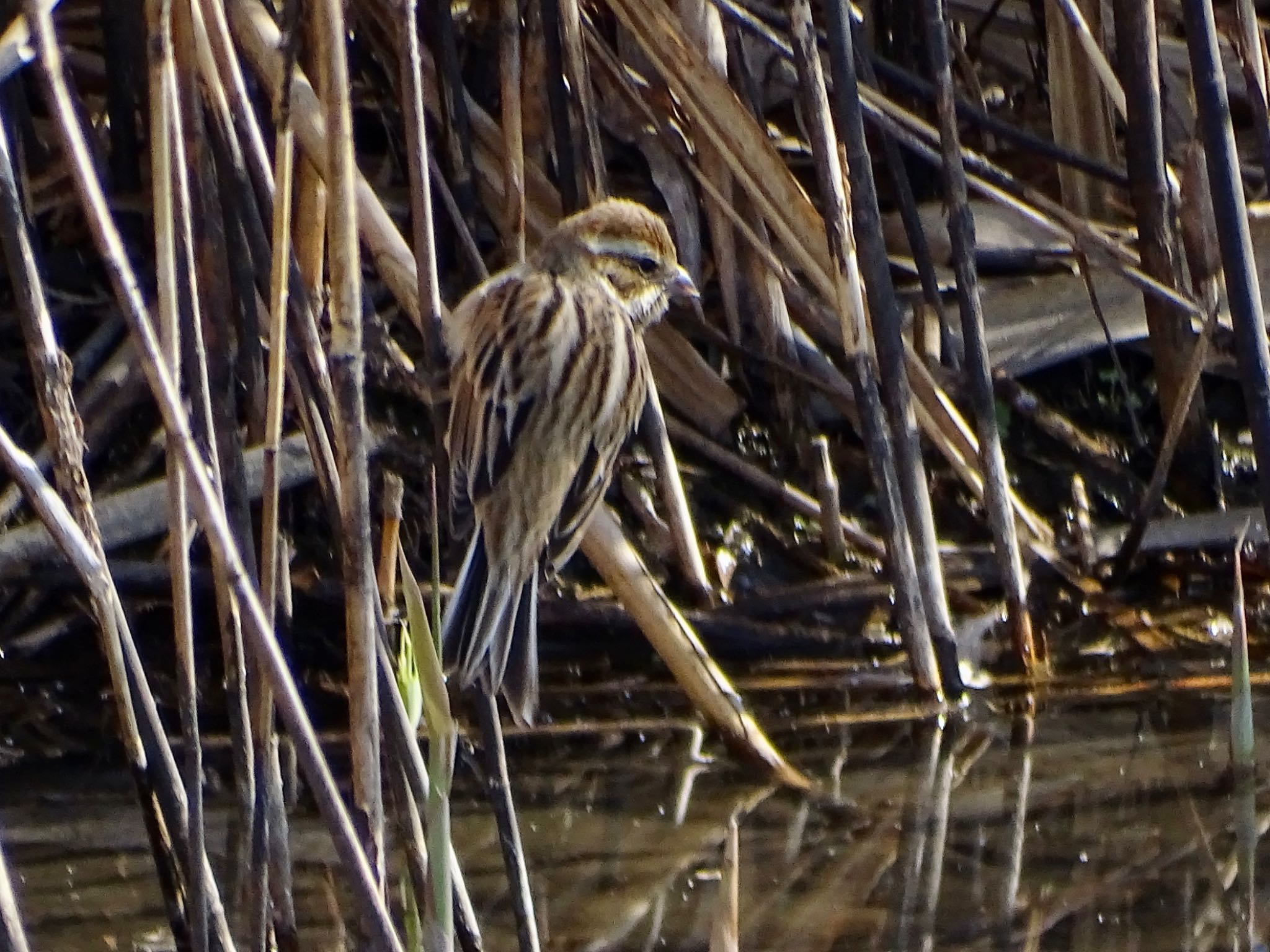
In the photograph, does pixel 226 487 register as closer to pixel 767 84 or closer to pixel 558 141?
pixel 558 141

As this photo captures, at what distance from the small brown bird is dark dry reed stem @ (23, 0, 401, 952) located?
0.67 metres

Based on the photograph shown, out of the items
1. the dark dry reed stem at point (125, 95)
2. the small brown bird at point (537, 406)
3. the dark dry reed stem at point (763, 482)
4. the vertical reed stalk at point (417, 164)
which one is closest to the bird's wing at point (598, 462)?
the small brown bird at point (537, 406)

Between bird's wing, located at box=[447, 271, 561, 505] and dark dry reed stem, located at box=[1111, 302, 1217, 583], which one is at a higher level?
bird's wing, located at box=[447, 271, 561, 505]

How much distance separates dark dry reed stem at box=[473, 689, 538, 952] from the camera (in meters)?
2.78

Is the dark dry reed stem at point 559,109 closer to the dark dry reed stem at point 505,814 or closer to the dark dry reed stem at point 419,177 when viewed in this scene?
the dark dry reed stem at point 419,177

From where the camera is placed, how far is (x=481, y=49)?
16.5 ft

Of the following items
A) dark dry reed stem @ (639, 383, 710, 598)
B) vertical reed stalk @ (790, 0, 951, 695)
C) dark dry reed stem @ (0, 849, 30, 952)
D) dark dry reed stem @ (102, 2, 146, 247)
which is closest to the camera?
dark dry reed stem @ (0, 849, 30, 952)

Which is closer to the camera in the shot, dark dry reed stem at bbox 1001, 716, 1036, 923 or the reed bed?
the reed bed

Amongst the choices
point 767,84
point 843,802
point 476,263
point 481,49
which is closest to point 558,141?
point 476,263

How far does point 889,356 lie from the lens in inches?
154

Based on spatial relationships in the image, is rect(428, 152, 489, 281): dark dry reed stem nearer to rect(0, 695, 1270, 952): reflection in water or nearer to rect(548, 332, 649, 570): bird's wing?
rect(548, 332, 649, 570): bird's wing

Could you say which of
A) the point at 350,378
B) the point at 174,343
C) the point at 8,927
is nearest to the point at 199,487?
the point at 350,378

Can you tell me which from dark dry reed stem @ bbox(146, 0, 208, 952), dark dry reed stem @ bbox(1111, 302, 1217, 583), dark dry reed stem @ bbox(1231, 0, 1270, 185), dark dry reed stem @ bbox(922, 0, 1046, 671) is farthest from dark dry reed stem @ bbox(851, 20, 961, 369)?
dark dry reed stem @ bbox(146, 0, 208, 952)

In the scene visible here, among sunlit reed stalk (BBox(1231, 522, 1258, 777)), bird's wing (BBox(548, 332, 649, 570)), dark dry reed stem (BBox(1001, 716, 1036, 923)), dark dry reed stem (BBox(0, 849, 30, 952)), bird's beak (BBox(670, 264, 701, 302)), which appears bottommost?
dark dry reed stem (BBox(1001, 716, 1036, 923))
